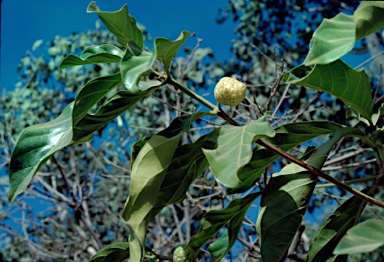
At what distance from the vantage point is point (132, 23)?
0.92m

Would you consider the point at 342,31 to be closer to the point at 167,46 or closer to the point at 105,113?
the point at 167,46

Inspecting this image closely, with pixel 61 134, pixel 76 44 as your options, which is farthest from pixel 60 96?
pixel 61 134

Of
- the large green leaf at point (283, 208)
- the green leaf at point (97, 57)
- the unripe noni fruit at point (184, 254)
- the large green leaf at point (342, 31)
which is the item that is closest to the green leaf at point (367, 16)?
the large green leaf at point (342, 31)

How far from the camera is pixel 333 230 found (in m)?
1.01

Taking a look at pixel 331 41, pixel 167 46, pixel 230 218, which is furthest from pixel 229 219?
pixel 331 41

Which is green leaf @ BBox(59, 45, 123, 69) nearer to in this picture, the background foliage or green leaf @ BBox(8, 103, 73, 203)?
green leaf @ BBox(8, 103, 73, 203)

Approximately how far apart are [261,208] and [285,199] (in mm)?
39

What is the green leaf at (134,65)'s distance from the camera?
73 cm

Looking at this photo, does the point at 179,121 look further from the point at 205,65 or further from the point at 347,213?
the point at 205,65

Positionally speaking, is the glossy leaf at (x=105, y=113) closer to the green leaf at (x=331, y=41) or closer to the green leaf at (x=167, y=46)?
the green leaf at (x=167, y=46)

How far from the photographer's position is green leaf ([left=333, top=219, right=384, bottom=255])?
1.96ft

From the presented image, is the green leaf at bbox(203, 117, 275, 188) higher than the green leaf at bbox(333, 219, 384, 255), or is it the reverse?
the green leaf at bbox(203, 117, 275, 188)

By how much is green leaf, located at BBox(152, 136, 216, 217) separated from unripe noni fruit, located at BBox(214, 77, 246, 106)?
9 centimetres

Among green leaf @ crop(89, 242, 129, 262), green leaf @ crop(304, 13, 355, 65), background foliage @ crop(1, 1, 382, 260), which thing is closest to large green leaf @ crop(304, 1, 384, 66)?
green leaf @ crop(304, 13, 355, 65)
